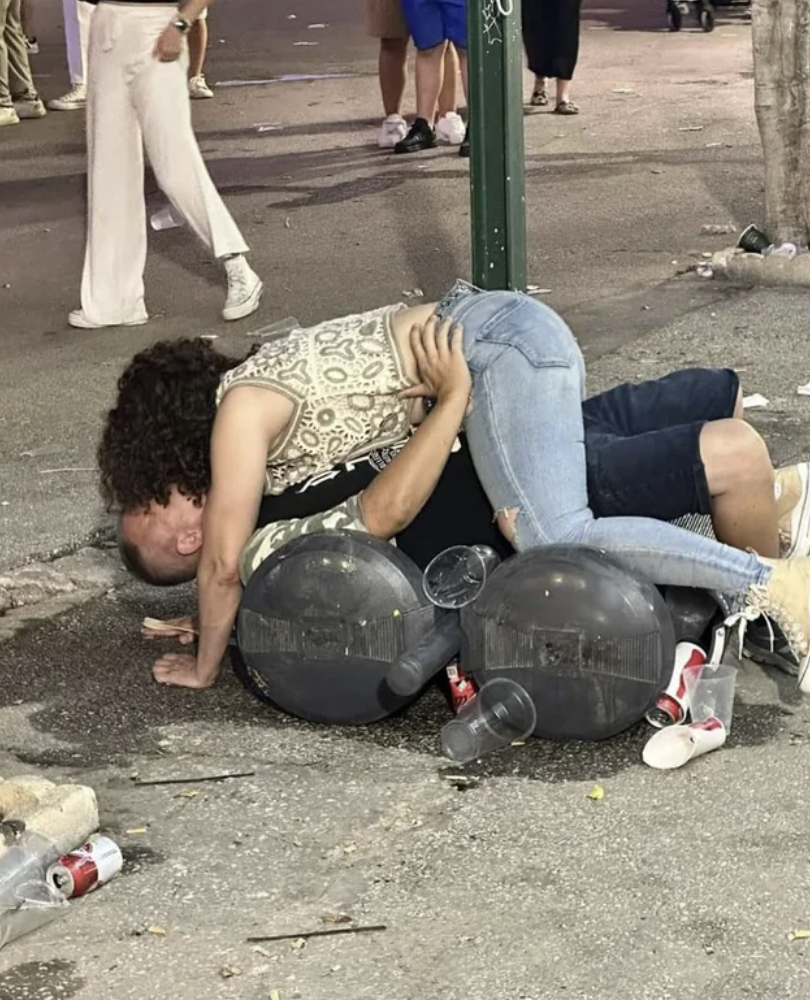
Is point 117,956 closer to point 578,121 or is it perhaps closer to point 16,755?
point 16,755

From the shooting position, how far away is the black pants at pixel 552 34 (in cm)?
1155

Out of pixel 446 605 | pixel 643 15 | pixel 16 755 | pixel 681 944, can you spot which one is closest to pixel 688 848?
pixel 681 944

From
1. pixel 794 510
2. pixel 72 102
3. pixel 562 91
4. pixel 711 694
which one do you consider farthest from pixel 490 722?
pixel 72 102

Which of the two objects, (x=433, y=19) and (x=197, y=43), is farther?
(x=197, y=43)

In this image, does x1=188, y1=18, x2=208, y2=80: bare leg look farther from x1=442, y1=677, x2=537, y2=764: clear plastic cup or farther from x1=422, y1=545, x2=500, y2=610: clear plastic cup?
x1=442, y1=677, x2=537, y2=764: clear plastic cup

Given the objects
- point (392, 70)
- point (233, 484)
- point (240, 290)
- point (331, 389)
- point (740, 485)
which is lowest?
point (240, 290)

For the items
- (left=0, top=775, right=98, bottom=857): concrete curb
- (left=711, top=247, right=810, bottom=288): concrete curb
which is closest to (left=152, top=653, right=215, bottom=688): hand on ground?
(left=0, top=775, right=98, bottom=857): concrete curb

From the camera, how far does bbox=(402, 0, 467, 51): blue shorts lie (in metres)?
10.5

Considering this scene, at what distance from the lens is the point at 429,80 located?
1091 centimetres

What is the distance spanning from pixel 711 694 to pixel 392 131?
806 centimetres

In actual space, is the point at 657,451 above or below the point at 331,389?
below

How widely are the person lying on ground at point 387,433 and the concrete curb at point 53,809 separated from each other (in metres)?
0.62

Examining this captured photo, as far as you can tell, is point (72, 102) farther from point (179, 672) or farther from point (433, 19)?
point (179, 672)

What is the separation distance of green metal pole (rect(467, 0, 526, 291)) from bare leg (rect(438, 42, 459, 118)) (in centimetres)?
483
